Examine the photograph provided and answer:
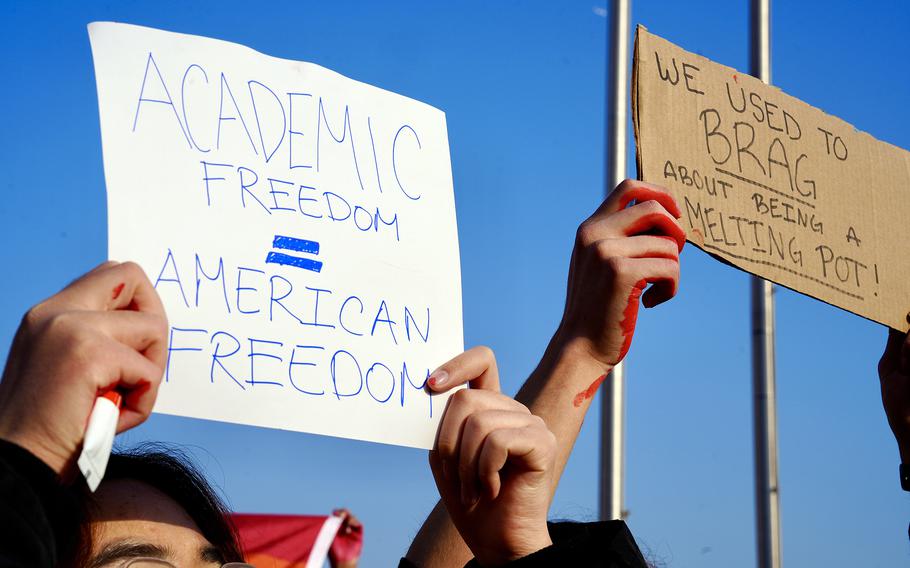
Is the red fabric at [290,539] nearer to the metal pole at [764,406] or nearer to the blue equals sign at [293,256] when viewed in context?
the metal pole at [764,406]

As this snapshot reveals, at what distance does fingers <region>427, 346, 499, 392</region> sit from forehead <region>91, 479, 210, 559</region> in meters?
0.53

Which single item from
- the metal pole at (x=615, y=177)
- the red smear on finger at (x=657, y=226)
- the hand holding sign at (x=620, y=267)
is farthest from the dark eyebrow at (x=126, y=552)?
the metal pole at (x=615, y=177)

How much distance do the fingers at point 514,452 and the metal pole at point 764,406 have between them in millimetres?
5289

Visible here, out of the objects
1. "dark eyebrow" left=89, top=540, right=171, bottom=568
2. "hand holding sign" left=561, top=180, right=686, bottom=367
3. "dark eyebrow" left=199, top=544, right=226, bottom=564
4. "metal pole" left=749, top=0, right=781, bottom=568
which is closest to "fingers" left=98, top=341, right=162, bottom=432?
"dark eyebrow" left=89, top=540, right=171, bottom=568

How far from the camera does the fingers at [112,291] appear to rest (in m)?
1.18

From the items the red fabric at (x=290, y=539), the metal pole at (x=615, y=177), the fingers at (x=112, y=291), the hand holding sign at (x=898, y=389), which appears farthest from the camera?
the red fabric at (x=290, y=539)

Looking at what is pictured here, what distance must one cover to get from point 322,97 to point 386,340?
43 centimetres

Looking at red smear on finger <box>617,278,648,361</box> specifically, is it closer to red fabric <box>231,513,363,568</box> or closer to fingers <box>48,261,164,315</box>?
fingers <box>48,261,164,315</box>

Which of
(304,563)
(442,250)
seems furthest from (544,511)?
(304,563)

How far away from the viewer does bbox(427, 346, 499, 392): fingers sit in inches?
63.5

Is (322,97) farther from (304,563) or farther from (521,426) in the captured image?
(304,563)

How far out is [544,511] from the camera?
64.3 inches

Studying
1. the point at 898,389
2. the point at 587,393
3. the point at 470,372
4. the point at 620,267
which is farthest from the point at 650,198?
the point at 898,389

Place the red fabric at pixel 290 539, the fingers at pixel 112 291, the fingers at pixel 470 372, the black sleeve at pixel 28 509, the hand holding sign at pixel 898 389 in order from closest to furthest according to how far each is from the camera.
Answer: the black sleeve at pixel 28 509
the fingers at pixel 112 291
the fingers at pixel 470 372
the hand holding sign at pixel 898 389
the red fabric at pixel 290 539
